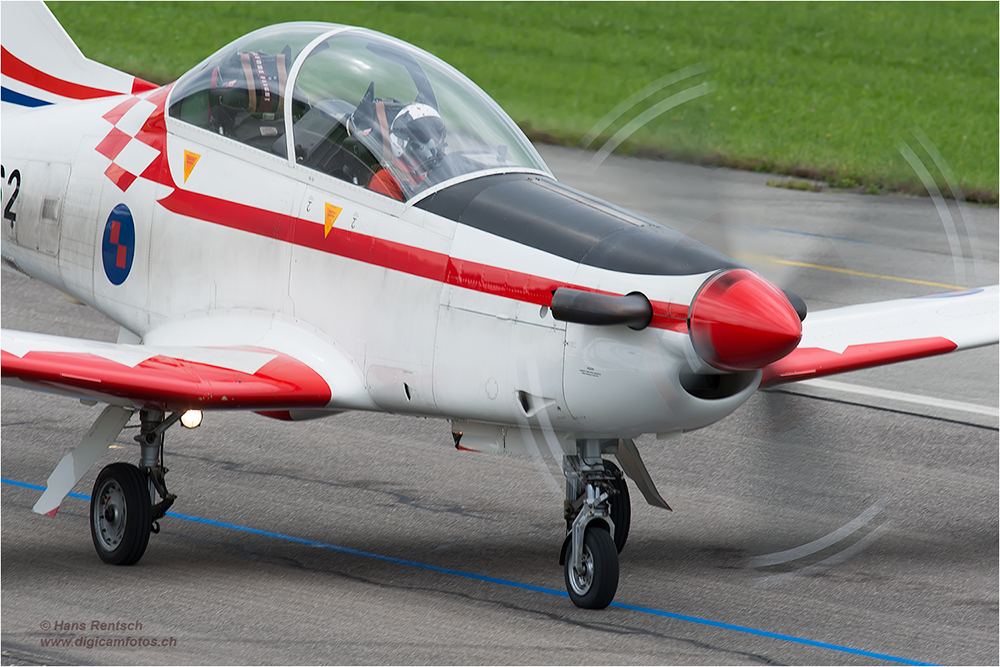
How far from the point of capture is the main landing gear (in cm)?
760

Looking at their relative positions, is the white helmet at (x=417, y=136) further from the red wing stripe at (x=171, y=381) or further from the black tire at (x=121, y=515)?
the black tire at (x=121, y=515)

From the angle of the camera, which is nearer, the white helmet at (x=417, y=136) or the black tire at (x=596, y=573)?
the black tire at (x=596, y=573)

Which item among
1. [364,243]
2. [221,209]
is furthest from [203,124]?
[364,243]

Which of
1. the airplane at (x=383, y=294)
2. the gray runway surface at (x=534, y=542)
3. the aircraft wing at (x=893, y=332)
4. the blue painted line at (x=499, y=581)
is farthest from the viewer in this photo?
the aircraft wing at (x=893, y=332)

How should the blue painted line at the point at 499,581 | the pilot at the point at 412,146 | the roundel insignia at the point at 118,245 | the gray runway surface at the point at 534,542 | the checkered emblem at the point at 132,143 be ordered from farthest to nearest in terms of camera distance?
the roundel insignia at the point at 118,245
the checkered emblem at the point at 132,143
the pilot at the point at 412,146
the blue painted line at the point at 499,581
the gray runway surface at the point at 534,542

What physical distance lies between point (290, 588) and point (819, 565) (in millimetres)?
3068

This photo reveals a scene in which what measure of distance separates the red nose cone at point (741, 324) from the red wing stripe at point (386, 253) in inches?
4.6

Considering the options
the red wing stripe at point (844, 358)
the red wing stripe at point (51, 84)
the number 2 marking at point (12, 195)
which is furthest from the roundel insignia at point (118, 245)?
the red wing stripe at point (844, 358)

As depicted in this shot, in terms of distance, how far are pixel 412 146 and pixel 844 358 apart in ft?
9.45

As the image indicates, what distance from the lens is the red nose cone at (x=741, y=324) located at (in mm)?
5762

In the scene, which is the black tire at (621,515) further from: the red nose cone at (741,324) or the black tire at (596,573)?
the red nose cone at (741,324)

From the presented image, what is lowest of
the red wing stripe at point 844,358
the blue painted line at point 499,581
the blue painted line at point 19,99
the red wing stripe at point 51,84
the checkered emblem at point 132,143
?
the blue painted line at point 499,581

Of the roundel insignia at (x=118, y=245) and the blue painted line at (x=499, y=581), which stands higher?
the roundel insignia at (x=118, y=245)

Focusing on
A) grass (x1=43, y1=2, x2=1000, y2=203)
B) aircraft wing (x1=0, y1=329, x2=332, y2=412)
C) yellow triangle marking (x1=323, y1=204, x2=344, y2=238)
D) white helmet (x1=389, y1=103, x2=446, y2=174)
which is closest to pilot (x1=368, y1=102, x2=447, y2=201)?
white helmet (x1=389, y1=103, x2=446, y2=174)
